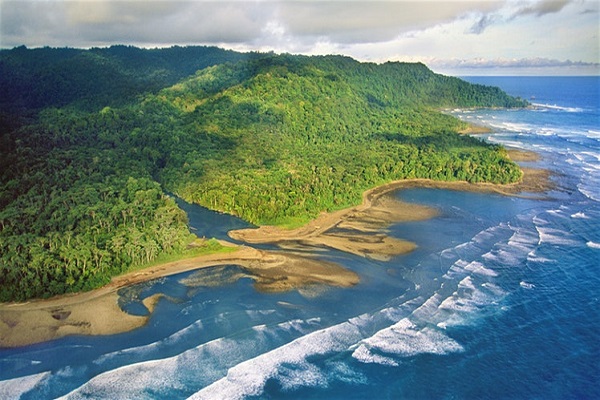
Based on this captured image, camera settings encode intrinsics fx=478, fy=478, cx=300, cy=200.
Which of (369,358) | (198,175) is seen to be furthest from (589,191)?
(198,175)

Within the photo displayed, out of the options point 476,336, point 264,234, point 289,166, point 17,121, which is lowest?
point 476,336

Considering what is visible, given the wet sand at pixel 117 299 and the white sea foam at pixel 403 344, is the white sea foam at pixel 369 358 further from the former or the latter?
the wet sand at pixel 117 299

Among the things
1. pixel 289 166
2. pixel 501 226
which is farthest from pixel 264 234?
pixel 501 226

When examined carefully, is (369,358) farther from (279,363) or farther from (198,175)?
(198,175)

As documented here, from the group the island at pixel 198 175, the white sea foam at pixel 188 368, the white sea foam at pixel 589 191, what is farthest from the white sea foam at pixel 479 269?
the white sea foam at pixel 589 191

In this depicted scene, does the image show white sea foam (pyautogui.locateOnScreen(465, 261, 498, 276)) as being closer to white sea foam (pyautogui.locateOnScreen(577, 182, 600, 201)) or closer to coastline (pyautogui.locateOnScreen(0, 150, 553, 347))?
coastline (pyautogui.locateOnScreen(0, 150, 553, 347))

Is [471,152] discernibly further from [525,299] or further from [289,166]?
[525,299]
